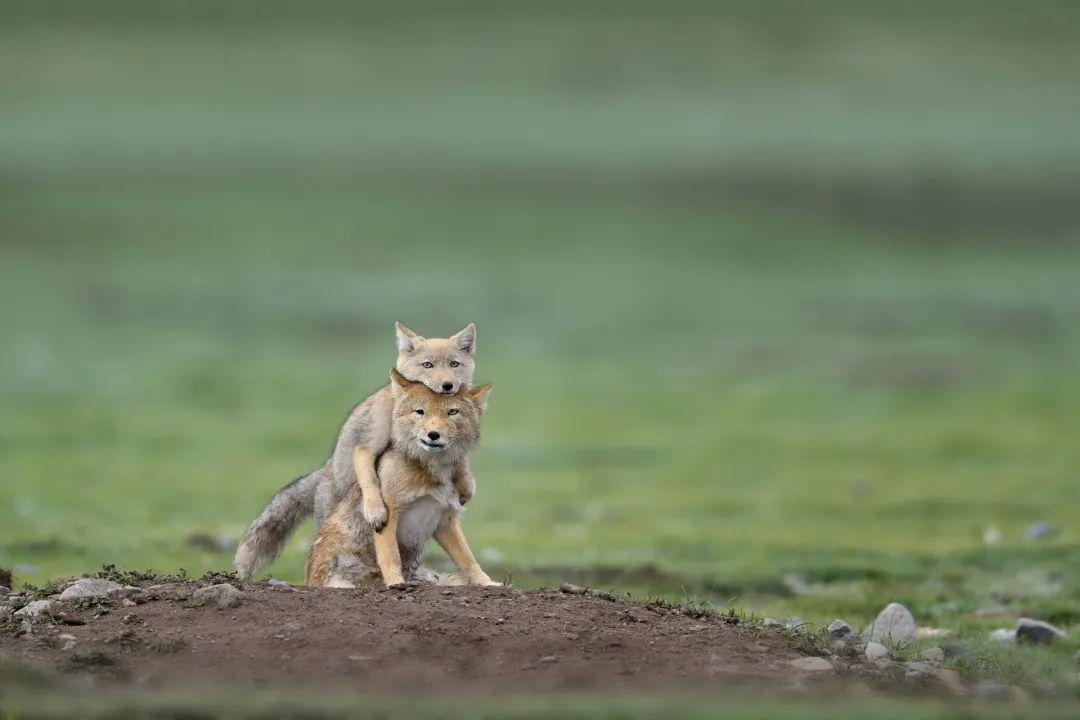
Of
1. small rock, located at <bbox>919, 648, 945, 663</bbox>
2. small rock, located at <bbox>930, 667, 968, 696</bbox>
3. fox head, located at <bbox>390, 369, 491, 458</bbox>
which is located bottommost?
small rock, located at <bbox>930, 667, 968, 696</bbox>

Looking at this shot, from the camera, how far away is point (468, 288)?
2216 inches

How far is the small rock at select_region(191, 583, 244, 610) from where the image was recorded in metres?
11.0

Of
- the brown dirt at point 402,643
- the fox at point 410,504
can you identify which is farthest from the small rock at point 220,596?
the fox at point 410,504

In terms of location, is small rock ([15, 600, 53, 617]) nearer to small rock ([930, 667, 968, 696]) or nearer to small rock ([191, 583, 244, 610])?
small rock ([191, 583, 244, 610])

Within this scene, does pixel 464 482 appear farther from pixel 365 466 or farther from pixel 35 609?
pixel 35 609

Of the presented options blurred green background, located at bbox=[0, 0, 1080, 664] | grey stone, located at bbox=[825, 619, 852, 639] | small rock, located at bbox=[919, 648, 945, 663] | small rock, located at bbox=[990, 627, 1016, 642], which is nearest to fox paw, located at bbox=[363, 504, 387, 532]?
grey stone, located at bbox=[825, 619, 852, 639]

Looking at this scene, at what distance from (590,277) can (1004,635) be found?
46773 millimetres

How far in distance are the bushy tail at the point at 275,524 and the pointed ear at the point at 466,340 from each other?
57.8 inches

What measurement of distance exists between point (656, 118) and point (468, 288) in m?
30.9

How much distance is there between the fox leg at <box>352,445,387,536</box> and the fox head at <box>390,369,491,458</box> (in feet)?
0.84

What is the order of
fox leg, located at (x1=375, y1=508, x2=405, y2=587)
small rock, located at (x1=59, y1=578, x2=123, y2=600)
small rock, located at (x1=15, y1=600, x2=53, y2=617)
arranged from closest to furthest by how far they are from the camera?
small rock, located at (x1=15, y1=600, x2=53, y2=617)
small rock, located at (x1=59, y1=578, x2=123, y2=600)
fox leg, located at (x1=375, y1=508, x2=405, y2=587)

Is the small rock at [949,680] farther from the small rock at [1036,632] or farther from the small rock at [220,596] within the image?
the small rock at [220,596]

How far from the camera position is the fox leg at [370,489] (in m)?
11.9

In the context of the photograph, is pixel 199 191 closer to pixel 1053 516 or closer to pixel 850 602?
pixel 1053 516
